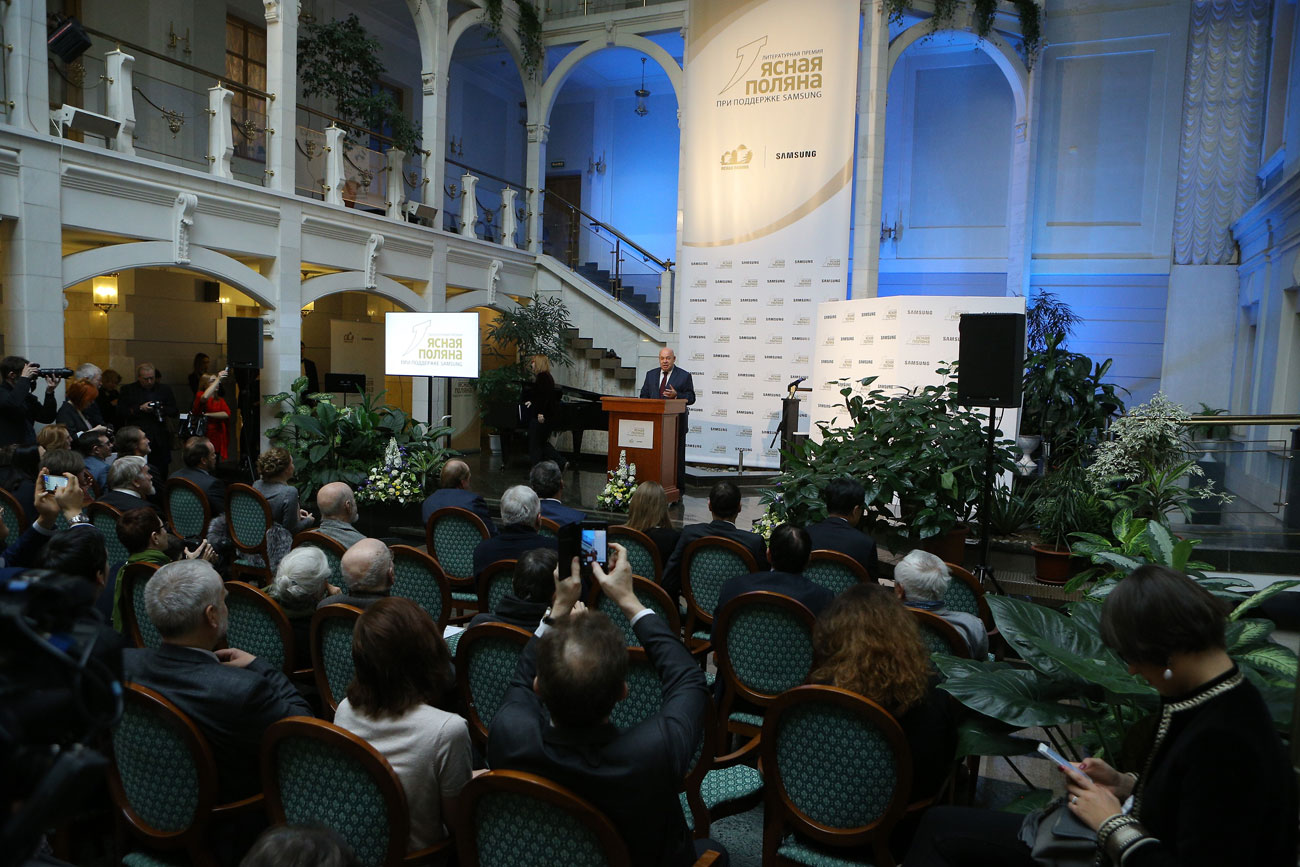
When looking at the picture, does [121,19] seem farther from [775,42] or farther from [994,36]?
[994,36]

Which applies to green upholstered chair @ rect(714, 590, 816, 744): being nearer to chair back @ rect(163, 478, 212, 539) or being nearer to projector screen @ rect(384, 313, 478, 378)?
chair back @ rect(163, 478, 212, 539)

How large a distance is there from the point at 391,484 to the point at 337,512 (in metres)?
2.91

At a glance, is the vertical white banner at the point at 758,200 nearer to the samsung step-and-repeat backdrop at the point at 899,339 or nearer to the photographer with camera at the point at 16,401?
the samsung step-and-repeat backdrop at the point at 899,339

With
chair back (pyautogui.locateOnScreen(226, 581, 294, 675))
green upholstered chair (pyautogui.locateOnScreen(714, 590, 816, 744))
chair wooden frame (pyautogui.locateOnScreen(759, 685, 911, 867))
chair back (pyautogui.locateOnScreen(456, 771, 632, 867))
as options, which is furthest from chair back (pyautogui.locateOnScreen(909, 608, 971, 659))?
chair back (pyautogui.locateOnScreen(226, 581, 294, 675))

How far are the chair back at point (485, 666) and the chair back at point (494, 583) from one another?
733 mm

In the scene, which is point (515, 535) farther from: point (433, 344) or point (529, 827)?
point (433, 344)

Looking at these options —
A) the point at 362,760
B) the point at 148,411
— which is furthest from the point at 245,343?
the point at 362,760

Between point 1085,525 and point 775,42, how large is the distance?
26.3 feet

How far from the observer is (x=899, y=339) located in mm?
6840

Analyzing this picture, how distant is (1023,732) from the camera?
3.71 m

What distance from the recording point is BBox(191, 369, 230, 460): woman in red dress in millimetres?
8078

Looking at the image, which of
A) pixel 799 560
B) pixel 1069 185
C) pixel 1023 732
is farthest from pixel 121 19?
pixel 1069 185

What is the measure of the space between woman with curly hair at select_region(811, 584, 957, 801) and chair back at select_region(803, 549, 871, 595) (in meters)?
1.38

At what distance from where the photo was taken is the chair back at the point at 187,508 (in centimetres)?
482
